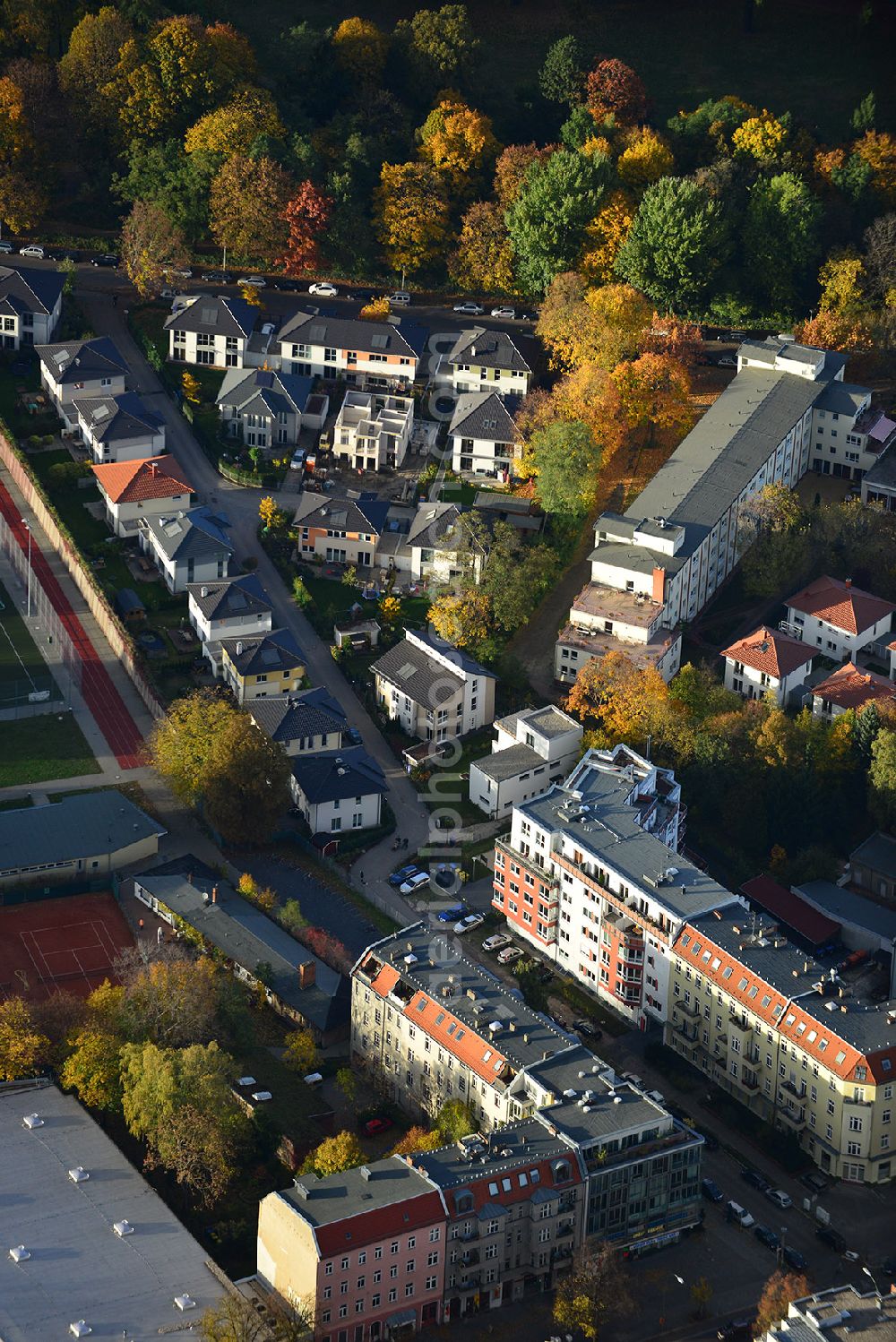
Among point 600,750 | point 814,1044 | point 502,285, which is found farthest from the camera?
point 502,285

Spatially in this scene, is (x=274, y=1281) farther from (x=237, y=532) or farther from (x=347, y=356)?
(x=347, y=356)

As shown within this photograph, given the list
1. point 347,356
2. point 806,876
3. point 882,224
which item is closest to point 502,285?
point 347,356

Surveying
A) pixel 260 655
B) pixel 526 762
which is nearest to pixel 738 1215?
pixel 526 762

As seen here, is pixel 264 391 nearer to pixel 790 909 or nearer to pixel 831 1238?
pixel 790 909

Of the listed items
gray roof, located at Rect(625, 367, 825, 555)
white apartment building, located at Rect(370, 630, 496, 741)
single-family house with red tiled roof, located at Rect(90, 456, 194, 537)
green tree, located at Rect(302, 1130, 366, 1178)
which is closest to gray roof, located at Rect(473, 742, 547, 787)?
white apartment building, located at Rect(370, 630, 496, 741)

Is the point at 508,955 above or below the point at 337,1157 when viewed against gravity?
above
